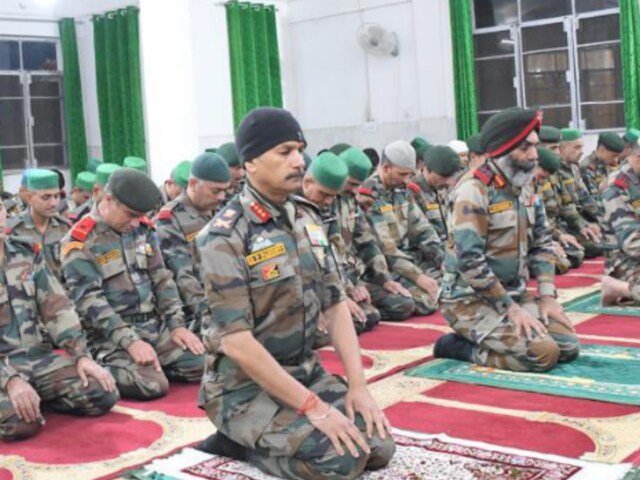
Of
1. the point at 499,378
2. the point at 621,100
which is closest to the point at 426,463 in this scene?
the point at 499,378

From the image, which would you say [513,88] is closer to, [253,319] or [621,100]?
[621,100]

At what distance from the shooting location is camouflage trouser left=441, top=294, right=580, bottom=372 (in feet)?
12.8

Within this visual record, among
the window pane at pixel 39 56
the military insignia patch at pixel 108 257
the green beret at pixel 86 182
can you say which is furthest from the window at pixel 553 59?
the military insignia patch at pixel 108 257

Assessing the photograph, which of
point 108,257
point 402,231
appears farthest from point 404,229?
point 108,257

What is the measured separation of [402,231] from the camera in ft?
19.2

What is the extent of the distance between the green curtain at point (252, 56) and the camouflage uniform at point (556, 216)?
14.9ft

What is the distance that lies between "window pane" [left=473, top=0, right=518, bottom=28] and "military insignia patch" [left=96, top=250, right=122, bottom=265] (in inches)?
279

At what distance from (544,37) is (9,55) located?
6.30 metres

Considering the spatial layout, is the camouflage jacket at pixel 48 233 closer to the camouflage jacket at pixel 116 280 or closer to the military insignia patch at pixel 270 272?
the camouflage jacket at pixel 116 280

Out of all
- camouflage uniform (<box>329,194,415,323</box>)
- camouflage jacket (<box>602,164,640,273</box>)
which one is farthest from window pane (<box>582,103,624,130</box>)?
camouflage uniform (<box>329,194,415,323</box>)

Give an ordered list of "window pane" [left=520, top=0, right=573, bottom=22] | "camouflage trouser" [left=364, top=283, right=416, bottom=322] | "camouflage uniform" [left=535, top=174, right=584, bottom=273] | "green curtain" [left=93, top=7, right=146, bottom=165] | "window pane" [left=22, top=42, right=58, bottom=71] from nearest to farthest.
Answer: "camouflage trouser" [left=364, top=283, right=416, bottom=322], "camouflage uniform" [left=535, top=174, right=584, bottom=273], "window pane" [left=520, top=0, right=573, bottom=22], "green curtain" [left=93, top=7, right=146, bottom=165], "window pane" [left=22, top=42, right=58, bottom=71]

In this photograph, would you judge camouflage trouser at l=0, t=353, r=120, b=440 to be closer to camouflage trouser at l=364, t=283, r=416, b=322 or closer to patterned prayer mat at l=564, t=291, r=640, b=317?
camouflage trouser at l=364, t=283, r=416, b=322

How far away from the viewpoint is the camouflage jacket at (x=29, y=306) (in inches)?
141

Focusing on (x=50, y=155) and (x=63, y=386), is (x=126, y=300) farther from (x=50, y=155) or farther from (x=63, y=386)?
(x=50, y=155)
